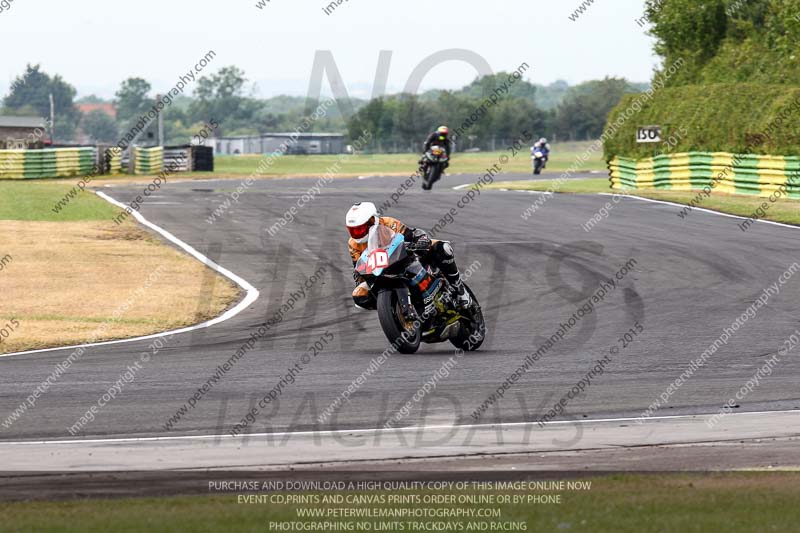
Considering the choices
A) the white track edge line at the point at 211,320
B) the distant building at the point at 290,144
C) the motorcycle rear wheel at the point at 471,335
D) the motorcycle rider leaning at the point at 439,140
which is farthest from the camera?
the distant building at the point at 290,144

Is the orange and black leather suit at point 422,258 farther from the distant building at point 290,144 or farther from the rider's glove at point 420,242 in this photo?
the distant building at point 290,144

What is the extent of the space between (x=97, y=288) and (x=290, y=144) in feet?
420

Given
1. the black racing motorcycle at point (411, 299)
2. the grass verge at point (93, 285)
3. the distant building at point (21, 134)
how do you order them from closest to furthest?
the black racing motorcycle at point (411, 299)
the grass verge at point (93, 285)
the distant building at point (21, 134)

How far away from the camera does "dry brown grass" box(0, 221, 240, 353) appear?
50.1 ft

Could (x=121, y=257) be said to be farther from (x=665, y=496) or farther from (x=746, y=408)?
(x=665, y=496)

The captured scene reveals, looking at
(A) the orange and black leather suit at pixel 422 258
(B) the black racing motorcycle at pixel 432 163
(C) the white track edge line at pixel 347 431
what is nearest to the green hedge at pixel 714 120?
(B) the black racing motorcycle at pixel 432 163

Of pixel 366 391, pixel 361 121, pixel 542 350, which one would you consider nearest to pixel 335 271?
pixel 542 350

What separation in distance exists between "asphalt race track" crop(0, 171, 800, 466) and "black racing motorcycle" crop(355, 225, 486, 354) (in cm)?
27

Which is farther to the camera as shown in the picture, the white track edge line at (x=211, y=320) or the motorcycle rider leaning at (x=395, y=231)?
the white track edge line at (x=211, y=320)

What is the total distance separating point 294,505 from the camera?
20.6ft

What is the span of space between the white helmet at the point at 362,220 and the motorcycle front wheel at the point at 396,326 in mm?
618

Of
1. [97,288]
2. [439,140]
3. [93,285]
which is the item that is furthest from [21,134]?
[97,288]

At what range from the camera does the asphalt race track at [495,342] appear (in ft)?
31.1

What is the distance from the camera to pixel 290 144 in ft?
478
